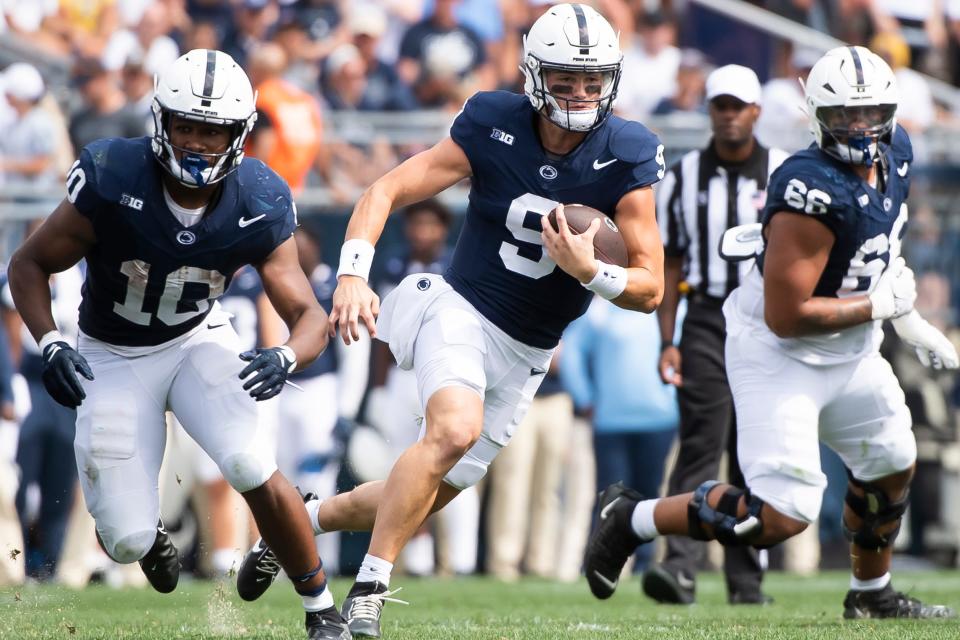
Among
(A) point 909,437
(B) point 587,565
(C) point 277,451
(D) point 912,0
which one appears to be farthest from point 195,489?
(D) point 912,0

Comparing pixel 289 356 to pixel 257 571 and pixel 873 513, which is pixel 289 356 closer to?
pixel 257 571

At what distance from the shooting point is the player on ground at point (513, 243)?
4691mm

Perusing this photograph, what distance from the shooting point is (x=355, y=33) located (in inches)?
400

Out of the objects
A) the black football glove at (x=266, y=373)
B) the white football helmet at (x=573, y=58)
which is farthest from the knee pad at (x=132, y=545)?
the white football helmet at (x=573, y=58)

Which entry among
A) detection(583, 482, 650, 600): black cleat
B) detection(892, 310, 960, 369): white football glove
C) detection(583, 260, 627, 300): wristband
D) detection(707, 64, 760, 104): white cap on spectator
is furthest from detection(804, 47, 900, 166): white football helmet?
detection(583, 482, 650, 600): black cleat

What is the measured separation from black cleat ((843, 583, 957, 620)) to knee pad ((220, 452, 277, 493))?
2284mm

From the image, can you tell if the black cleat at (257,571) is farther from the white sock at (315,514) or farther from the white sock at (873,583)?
the white sock at (873,583)

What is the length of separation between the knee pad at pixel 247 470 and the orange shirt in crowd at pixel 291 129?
4286 mm

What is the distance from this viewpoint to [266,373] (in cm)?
434

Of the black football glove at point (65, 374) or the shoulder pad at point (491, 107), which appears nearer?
the black football glove at point (65, 374)

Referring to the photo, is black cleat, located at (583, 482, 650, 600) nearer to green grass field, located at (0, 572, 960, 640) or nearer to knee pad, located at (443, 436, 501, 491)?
green grass field, located at (0, 572, 960, 640)

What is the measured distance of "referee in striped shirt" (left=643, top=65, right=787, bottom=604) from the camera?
645 centimetres

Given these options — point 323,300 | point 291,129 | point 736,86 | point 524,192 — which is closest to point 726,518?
point 524,192

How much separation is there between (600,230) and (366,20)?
5753 mm
